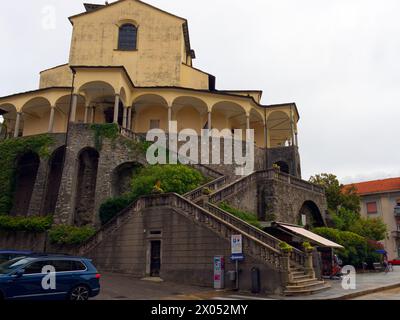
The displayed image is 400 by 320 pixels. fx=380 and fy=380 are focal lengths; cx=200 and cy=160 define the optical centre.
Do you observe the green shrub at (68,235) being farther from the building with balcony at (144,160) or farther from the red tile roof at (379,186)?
the red tile roof at (379,186)

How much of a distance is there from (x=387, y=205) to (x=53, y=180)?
43.1 meters

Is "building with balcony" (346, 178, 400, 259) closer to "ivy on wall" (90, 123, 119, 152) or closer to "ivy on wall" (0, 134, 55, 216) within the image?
"ivy on wall" (90, 123, 119, 152)

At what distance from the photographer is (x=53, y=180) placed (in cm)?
3105

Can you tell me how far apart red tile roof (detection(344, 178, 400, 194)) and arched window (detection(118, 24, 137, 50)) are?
1319 inches

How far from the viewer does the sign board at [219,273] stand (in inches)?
618

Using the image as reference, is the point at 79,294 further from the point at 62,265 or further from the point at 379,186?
the point at 379,186

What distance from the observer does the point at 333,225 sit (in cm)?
2880

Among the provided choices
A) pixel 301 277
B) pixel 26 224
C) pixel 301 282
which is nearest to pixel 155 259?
pixel 301 277

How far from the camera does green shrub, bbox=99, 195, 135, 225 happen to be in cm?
2384

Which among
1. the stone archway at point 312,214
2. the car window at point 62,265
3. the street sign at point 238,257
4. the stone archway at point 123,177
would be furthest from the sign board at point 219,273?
the stone archway at point 312,214

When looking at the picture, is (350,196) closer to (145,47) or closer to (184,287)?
(145,47)

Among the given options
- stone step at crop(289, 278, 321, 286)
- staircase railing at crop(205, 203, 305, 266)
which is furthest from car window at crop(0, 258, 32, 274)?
staircase railing at crop(205, 203, 305, 266)
